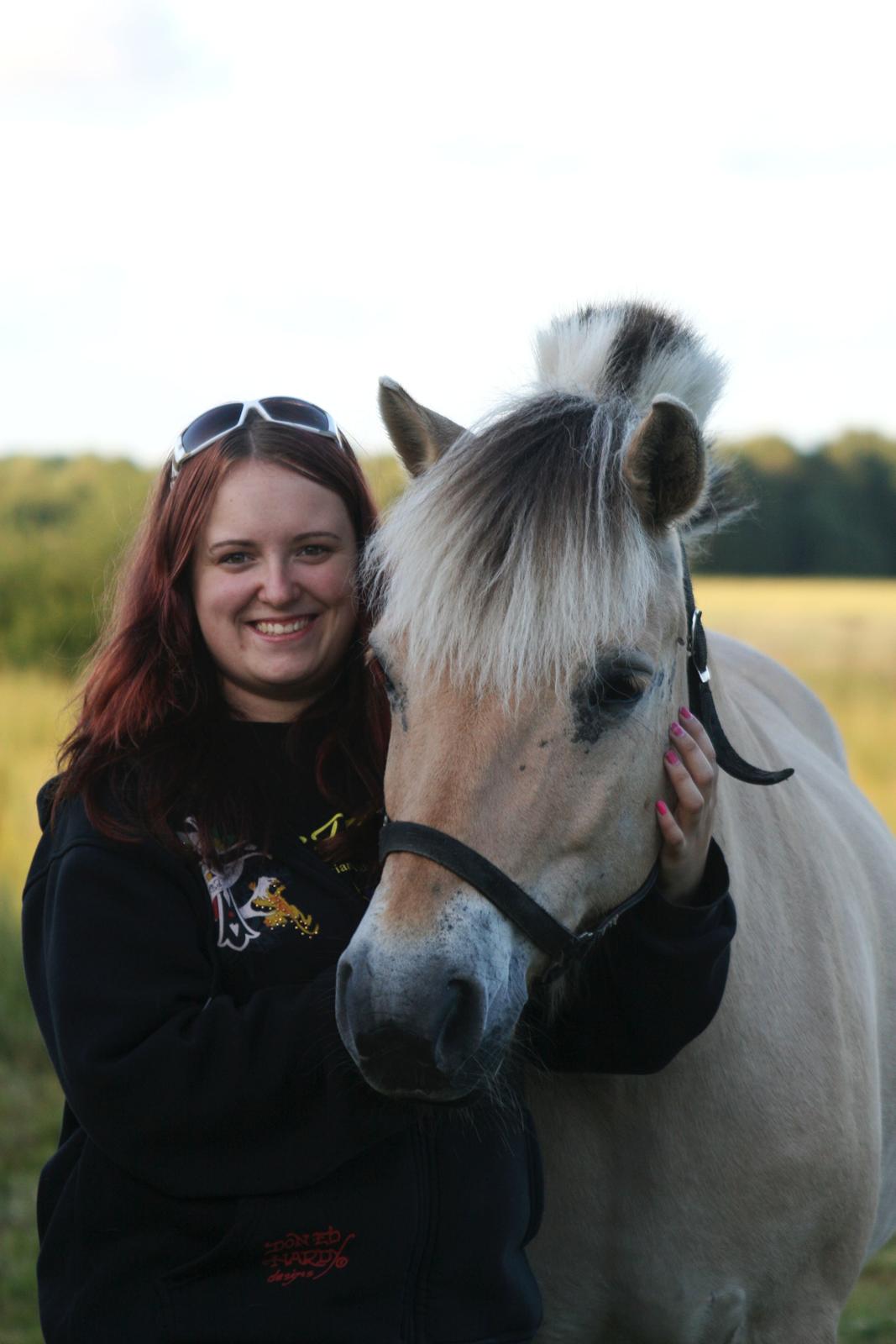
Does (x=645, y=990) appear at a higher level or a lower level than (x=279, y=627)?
lower

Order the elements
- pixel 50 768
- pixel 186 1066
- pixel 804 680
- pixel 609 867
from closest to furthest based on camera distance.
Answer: pixel 186 1066 < pixel 609 867 < pixel 50 768 < pixel 804 680

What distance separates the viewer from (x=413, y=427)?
2484mm

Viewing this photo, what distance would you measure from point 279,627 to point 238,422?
412 mm

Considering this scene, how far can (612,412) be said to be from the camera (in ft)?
7.41

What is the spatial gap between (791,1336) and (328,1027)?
1.22 meters

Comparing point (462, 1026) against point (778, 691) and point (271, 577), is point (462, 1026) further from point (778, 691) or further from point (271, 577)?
point (778, 691)

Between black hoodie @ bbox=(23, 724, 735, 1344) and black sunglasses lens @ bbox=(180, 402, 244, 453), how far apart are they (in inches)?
28.8

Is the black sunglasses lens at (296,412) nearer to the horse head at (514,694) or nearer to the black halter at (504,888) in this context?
the horse head at (514,694)

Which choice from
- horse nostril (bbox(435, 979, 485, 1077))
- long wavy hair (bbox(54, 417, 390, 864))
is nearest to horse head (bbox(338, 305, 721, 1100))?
horse nostril (bbox(435, 979, 485, 1077))

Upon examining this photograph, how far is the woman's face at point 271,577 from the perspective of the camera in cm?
231

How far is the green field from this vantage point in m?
4.37

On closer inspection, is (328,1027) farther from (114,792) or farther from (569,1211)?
(569,1211)

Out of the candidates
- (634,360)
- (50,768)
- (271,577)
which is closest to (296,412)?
(271,577)

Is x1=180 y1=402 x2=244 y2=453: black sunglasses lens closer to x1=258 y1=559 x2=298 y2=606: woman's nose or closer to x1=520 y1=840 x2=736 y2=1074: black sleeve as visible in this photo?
x1=258 y1=559 x2=298 y2=606: woman's nose
